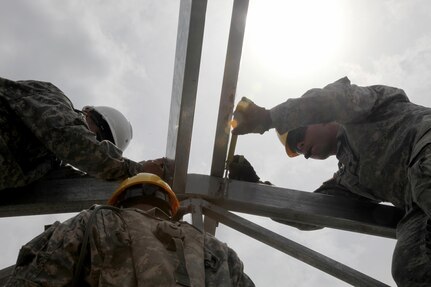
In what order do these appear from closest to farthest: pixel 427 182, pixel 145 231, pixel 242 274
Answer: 1. pixel 145 231
2. pixel 242 274
3. pixel 427 182

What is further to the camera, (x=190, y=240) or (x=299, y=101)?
(x=299, y=101)

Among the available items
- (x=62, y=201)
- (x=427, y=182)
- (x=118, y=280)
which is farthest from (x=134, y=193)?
(x=427, y=182)

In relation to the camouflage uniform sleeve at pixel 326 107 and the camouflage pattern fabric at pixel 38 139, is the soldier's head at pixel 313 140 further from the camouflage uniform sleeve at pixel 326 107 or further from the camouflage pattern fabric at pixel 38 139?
the camouflage pattern fabric at pixel 38 139

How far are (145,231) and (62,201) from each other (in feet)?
5.35

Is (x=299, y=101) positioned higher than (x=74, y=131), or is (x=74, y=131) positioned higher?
(x=299, y=101)

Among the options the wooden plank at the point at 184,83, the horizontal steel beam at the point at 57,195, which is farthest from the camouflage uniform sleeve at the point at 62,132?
the wooden plank at the point at 184,83

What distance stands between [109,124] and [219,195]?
6.82 ft

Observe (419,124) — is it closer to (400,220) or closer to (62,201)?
(400,220)

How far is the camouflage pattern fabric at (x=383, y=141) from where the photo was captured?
3.51 meters

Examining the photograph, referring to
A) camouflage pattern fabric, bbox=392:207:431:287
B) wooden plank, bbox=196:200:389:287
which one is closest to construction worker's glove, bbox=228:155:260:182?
wooden plank, bbox=196:200:389:287

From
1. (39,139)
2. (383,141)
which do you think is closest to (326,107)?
(383,141)

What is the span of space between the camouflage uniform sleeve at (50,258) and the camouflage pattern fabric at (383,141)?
7.13 ft

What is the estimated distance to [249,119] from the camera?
153 inches

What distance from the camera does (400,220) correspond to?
401 centimetres
